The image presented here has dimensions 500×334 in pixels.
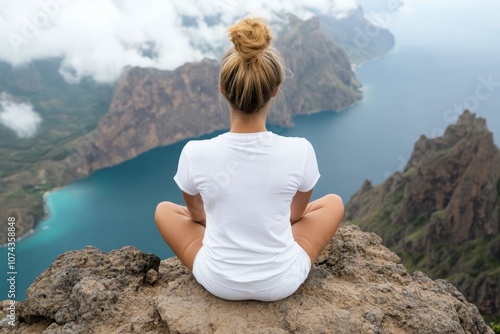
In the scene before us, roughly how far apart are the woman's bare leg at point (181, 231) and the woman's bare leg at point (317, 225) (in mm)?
1102

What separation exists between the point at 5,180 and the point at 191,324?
445 ft

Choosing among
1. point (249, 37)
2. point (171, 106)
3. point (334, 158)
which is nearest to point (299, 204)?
point (249, 37)

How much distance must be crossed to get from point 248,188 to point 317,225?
138 cm

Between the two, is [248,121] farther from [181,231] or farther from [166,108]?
[166,108]

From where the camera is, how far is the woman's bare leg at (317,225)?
489 cm

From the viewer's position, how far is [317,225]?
503 cm

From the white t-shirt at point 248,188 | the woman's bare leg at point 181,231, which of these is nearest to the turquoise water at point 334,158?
the woman's bare leg at point 181,231

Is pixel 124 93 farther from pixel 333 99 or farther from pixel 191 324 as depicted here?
pixel 191 324

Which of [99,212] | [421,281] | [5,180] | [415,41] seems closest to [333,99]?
[415,41]

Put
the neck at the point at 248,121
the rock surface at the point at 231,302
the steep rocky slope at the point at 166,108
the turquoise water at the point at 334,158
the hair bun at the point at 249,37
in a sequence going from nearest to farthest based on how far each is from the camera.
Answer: the hair bun at the point at 249,37 < the neck at the point at 248,121 < the rock surface at the point at 231,302 < the turquoise water at the point at 334,158 < the steep rocky slope at the point at 166,108

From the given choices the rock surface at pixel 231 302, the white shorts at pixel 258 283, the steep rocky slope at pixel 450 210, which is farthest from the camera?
the steep rocky slope at pixel 450 210

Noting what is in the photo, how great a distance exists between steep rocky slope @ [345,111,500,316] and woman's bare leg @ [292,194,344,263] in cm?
5213

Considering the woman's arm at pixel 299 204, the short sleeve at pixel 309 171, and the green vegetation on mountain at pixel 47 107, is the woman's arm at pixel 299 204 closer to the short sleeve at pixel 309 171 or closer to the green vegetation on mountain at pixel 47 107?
the short sleeve at pixel 309 171

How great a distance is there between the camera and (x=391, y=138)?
103 meters
